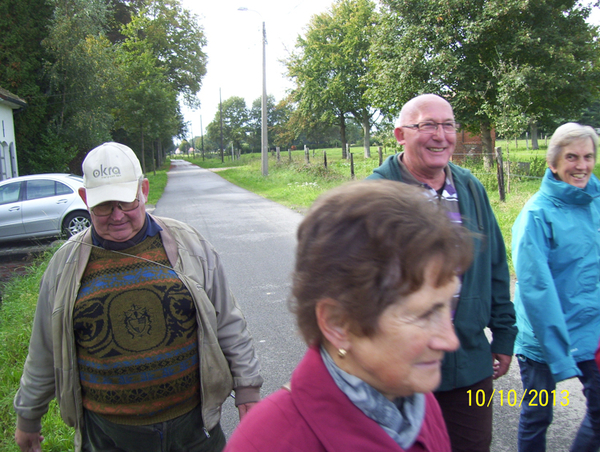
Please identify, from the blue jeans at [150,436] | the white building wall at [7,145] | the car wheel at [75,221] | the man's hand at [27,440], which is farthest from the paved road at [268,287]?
the white building wall at [7,145]

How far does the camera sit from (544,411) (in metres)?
2.57

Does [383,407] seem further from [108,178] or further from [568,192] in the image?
[568,192]

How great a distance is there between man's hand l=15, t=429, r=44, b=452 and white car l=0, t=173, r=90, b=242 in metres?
10.1

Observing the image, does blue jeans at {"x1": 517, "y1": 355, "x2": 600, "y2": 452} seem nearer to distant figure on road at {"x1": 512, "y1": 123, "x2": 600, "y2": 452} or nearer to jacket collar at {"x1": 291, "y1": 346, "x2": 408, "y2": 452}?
distant figure on road at {"x1": 512, "y1": 123, "x2": 600, "y2": 452}

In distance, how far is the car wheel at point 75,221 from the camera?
1166 cm

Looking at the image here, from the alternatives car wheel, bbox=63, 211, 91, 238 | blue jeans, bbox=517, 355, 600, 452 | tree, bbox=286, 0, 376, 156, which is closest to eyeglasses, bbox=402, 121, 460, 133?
blue jeans, bbox=517, 355, 600, 452

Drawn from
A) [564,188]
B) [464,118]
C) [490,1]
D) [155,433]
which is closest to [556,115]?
[464,118]

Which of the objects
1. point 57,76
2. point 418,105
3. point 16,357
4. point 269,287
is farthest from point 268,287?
point 57,76

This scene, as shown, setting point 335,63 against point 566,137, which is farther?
point 335,63

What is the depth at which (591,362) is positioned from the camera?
249 cm

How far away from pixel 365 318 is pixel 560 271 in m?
1.95

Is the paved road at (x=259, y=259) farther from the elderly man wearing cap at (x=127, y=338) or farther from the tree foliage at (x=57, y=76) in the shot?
the tree foliage at (x=57, y=76)
